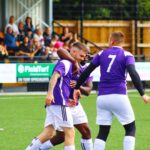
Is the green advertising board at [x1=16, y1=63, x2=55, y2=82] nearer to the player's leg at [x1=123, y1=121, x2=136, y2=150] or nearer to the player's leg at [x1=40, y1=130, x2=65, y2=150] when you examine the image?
the player's leg at [x1=40, y1=130, x2=65, y2=150]

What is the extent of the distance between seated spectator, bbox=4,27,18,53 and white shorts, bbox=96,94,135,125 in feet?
60.0

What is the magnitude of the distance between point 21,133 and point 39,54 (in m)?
14.2

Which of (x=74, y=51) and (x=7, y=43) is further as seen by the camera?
(x=7, y=43)

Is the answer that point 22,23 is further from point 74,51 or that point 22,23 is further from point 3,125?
point 74,51

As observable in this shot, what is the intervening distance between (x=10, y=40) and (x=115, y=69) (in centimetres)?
1856

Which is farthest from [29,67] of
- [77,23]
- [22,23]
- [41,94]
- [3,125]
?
[3,125]

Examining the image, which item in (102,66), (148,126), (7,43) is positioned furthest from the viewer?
(7,43)

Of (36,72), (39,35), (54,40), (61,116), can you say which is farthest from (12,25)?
(61,116)

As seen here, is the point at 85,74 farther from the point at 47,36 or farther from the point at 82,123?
the point at 47,36

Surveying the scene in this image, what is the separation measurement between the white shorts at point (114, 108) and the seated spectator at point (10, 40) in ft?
60.0

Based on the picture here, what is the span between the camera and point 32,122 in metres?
17.0

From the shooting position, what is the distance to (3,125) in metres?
16.4

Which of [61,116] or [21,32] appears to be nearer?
[61,116]

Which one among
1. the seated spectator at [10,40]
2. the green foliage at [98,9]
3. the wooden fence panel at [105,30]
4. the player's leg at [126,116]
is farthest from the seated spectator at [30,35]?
the player's leg at [126,116]
